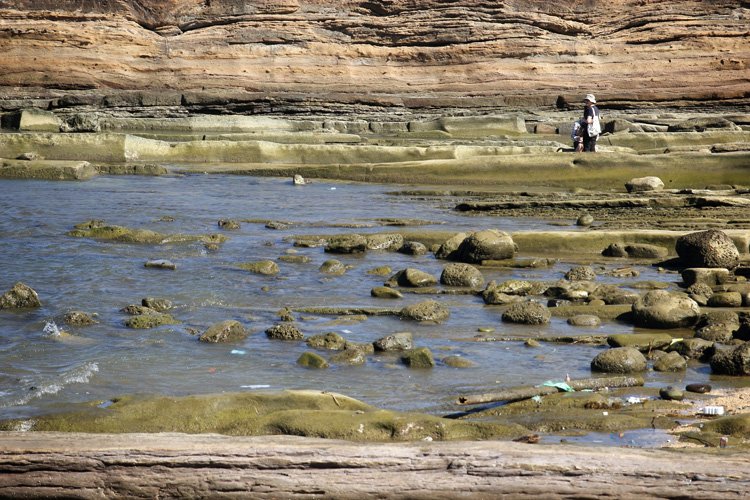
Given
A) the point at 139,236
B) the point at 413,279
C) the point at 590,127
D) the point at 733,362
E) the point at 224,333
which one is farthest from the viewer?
the point at 590,127

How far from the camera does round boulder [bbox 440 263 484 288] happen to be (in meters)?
9.14

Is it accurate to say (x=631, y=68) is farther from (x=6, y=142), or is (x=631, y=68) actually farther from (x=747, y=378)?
(x=747, y=378)

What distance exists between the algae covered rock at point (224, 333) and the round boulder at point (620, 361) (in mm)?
2589

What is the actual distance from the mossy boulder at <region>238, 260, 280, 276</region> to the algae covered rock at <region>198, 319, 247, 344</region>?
2413 mm

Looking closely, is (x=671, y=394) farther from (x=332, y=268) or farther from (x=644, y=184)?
(x=644, y=184)

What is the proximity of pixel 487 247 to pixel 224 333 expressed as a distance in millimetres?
3687

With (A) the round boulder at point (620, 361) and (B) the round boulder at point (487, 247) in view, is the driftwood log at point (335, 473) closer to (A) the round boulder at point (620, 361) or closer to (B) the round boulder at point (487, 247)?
(A) the round boulder at point (620, 361)

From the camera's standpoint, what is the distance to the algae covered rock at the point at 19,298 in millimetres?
7996

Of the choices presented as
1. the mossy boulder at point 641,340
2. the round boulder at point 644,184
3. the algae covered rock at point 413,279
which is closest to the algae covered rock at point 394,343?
the mossy boulder at point 641,340

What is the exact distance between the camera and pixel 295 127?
91.8 feet

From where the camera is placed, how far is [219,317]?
315 inches

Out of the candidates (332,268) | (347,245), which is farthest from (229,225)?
(332,268)

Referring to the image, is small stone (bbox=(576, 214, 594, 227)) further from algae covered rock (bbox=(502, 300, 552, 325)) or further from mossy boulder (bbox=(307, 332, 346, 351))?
mossy boulder (bbox=(307, 332, 346, 351))

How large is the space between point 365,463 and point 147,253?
24.6ft
